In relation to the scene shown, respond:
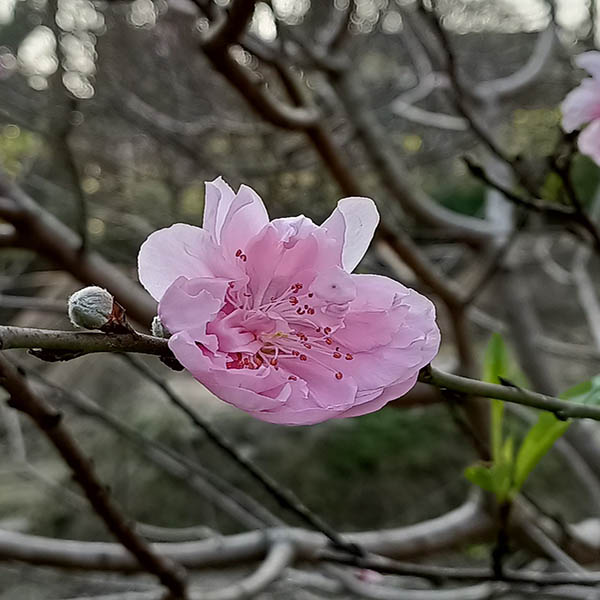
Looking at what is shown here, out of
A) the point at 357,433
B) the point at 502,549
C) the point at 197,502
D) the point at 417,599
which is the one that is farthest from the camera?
the point at 357,433

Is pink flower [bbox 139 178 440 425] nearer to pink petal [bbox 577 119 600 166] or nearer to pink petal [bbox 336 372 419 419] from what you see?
pink petal [bbox 336 372 419 419]

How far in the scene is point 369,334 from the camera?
0.38 meters

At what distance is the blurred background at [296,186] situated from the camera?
173 cm

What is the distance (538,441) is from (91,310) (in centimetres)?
41

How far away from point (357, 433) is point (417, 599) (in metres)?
1.67

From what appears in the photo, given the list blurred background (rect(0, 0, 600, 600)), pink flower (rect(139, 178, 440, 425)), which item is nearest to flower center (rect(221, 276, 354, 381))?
pink flower (rect(139, 178, 440, 425))

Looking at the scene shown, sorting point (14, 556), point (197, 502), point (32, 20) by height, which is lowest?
point (14, 556)

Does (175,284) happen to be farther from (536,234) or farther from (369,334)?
(536,234)

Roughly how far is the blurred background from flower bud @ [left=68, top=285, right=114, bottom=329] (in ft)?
3.40

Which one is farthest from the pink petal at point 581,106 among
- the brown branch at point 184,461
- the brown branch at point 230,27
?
the brown branch at point 184,461

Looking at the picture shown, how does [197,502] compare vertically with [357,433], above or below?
below

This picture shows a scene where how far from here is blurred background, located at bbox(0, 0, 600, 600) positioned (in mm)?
1727

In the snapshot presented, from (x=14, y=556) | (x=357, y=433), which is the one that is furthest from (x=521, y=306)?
(x=14, y=556)

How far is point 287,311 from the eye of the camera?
0.40 meters
